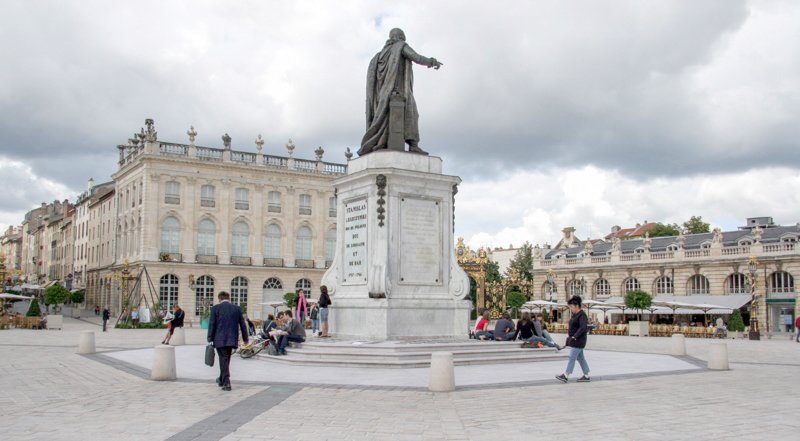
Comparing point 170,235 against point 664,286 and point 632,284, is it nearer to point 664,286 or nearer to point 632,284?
point 632,284

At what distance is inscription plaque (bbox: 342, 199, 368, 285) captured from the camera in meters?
17.5

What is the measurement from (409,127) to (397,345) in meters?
5.78

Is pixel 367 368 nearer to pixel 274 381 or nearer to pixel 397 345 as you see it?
pixel 397 345

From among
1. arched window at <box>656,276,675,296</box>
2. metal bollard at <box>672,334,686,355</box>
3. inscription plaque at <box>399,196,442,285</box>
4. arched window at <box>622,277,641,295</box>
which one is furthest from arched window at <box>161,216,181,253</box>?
metal bollard at <box>672,334,686,355</box>

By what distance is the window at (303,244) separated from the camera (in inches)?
2616

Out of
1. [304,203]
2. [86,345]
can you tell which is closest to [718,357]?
[86,345]

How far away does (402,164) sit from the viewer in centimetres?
1786

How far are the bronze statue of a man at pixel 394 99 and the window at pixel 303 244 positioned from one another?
48.2m

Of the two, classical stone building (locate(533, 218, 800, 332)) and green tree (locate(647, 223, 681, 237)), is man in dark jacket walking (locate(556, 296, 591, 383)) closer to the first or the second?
classical stone building (locate(533, 218, 800, 332))

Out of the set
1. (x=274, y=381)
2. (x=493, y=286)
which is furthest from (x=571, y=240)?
(x=274, y=381)

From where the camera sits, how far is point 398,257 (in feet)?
56.5

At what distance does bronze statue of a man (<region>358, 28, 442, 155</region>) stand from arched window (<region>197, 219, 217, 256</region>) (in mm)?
45792

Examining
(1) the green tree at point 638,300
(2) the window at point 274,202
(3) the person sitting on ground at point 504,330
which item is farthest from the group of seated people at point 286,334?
(2) the window at point 274,202

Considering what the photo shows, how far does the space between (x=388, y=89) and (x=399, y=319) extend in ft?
18.7
